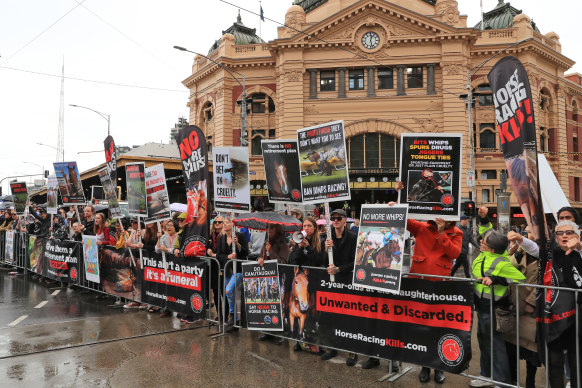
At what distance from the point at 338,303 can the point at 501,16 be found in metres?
45.9

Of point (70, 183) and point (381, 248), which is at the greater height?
point (70, 183)

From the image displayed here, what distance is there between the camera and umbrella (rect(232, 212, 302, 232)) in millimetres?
7422

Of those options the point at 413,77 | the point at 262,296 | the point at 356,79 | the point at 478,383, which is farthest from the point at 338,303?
the point at 413,77

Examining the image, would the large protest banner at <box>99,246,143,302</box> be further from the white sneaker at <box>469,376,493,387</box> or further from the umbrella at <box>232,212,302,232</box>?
the white sneaker at <box>469,376,493,387</box>

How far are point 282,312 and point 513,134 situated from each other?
3981 millimetres

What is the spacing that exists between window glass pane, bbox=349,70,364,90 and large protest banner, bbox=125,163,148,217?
29468mm

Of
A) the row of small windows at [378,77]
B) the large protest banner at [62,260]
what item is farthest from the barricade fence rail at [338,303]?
the row of small windows at [378,77]

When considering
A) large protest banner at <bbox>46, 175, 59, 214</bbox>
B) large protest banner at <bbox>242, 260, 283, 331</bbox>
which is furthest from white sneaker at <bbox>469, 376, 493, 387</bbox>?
large protest banner at <bbox>46, 175, 59, 214</bbox>

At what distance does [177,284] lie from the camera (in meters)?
8.30

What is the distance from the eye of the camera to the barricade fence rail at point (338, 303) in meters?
4.98

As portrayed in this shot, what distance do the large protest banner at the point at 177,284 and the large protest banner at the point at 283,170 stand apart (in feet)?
6.49

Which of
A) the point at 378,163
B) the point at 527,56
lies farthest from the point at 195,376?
the point at 527,56

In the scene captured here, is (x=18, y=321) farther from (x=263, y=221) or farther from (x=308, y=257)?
(x=308, y=257)

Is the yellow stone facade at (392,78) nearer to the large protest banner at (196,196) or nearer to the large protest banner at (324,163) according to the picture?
the large protest banner at (196,196)
